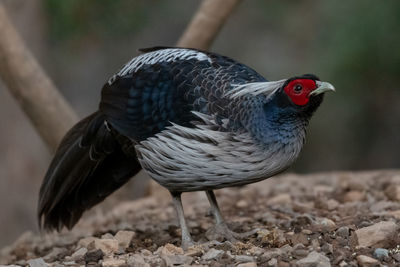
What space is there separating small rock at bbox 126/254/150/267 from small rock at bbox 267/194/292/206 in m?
2.24

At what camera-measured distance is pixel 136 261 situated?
414cm

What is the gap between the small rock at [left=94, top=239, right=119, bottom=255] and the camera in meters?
4.66

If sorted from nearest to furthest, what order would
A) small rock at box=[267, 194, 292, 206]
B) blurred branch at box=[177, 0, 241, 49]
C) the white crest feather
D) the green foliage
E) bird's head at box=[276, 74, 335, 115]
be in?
bird's head at box=[276, 74, 335, 115]
the white crest feather
small rock at box=[267, 194, 292, 206]
blurred branch at box=[177, 0, 241, 49]
the green foliage

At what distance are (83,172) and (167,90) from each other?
4.01ft

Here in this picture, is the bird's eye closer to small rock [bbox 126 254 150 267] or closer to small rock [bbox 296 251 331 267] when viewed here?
small rock [bbox 296 251 331 267]

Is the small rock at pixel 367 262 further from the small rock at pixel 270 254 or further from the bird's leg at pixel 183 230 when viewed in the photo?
the bird's leg at pixel 183 230

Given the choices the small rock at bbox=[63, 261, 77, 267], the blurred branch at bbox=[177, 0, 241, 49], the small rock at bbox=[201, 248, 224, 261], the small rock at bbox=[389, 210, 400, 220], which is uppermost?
the blurred branch at bbox=[177, 0, 241, 49]

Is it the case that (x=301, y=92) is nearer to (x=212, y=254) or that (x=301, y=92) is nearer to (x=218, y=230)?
(x=212, y=254)

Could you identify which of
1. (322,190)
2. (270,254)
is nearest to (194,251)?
(270,254)

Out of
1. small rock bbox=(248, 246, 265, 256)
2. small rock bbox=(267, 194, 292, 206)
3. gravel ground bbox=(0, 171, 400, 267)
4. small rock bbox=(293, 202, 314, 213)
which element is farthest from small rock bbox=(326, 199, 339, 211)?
small rock bbox=(248, 246, 265, 256)

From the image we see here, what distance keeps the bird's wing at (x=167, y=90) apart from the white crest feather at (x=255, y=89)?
59 millimetres

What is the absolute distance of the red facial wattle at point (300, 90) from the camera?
4352 mm

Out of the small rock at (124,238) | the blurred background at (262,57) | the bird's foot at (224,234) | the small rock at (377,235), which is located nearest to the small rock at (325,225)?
the small rock at (377,235)

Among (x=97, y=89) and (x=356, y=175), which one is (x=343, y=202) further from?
(x=97, y=89)
